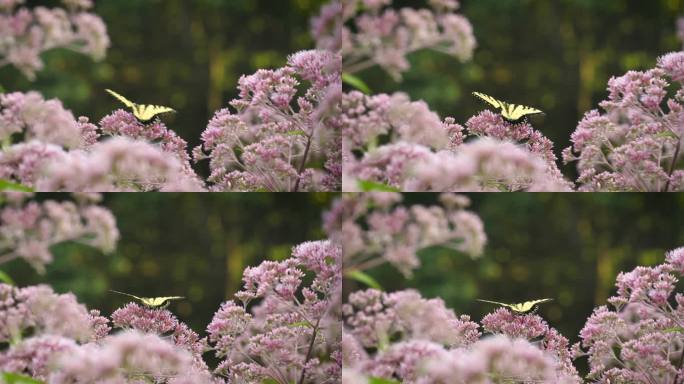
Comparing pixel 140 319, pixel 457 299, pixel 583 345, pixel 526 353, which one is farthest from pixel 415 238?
pixel 140 319

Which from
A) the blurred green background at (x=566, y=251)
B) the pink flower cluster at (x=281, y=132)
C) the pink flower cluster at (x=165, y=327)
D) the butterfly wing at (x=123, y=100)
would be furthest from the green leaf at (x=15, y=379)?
the blurred green background at (x=566, y=251)

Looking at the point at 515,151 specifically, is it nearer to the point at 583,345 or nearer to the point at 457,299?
the point at 457,299

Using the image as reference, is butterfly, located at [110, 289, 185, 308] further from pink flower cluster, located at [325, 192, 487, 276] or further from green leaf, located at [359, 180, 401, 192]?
green leaf, located at [359, 180, 401, 192]

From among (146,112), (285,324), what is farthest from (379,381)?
(146,112)

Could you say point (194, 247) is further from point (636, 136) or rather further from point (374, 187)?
point (636, 136)

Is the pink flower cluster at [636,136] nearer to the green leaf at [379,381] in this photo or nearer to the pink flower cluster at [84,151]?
the green leaf at [379,381]

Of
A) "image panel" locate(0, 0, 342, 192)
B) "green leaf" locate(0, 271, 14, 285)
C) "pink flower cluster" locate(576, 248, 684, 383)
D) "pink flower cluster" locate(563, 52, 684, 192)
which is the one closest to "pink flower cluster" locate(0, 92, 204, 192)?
"image panel" locate(0, 0, 342, 192)
